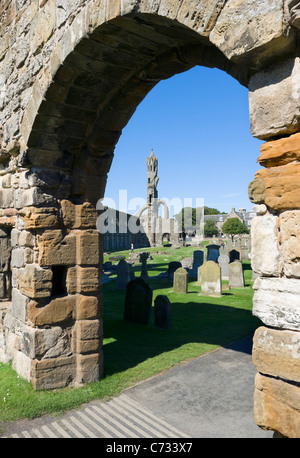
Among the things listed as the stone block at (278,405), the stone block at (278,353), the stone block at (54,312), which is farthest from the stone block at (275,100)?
the stone block at (54,312)

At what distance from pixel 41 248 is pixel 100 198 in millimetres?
1158

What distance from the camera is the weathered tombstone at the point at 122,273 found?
1424 centimetres

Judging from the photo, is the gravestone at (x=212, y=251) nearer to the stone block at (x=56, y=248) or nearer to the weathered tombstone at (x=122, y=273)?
the weathered tombstone at (x=122, y=273)

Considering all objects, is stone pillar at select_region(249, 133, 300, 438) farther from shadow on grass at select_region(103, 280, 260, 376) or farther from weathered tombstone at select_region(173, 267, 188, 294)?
weathered tombstone at select_region(173, 267, 188, 294)

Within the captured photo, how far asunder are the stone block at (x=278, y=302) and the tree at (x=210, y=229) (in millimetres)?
60714

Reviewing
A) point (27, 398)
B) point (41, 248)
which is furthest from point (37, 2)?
point (27, 398)

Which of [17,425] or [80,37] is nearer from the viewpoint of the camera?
[80,37]

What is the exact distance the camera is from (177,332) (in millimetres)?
8164

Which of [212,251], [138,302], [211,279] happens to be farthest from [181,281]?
[212,251]

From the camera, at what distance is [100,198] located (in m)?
5.46

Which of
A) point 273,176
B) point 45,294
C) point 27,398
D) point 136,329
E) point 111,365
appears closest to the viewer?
point 273,176

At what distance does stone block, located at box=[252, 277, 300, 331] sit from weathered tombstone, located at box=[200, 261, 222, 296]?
32.7 ft

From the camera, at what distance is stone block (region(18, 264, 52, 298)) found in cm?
491
